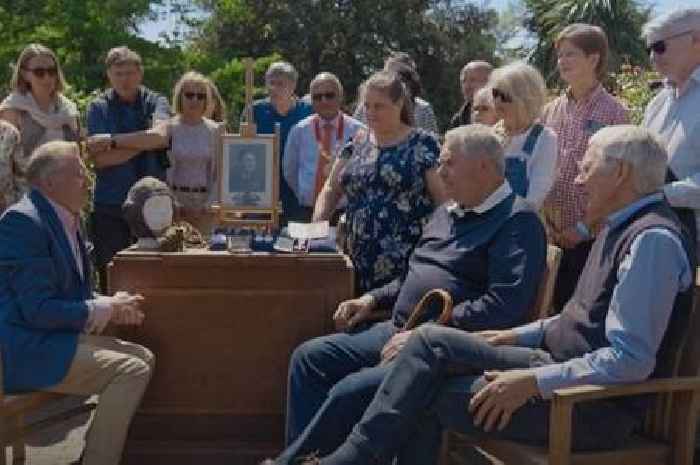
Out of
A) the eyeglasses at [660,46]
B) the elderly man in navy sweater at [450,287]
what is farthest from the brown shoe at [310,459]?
the eyeglasses at [660,46]

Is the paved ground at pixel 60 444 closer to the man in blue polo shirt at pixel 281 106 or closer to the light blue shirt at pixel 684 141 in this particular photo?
the light blue shirt at pixel 684 141

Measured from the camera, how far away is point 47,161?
3.86 meters

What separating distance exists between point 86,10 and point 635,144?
42.8 ft

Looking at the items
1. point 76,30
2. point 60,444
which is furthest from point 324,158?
point 76,30

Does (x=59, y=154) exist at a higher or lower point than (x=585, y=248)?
higher

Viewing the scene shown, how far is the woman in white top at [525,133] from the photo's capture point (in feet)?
14.5

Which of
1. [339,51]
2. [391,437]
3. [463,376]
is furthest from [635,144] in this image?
[339,51]

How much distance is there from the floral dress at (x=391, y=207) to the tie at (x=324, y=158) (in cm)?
159

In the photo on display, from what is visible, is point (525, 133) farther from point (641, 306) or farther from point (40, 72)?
point (40, 72)

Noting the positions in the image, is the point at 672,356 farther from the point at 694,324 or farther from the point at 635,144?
the point at 635,144

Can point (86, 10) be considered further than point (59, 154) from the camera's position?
Yes

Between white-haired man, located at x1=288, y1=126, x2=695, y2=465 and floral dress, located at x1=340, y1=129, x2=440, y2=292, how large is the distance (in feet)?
3.39

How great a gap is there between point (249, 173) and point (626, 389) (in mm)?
1904

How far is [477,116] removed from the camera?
5.30 meters
